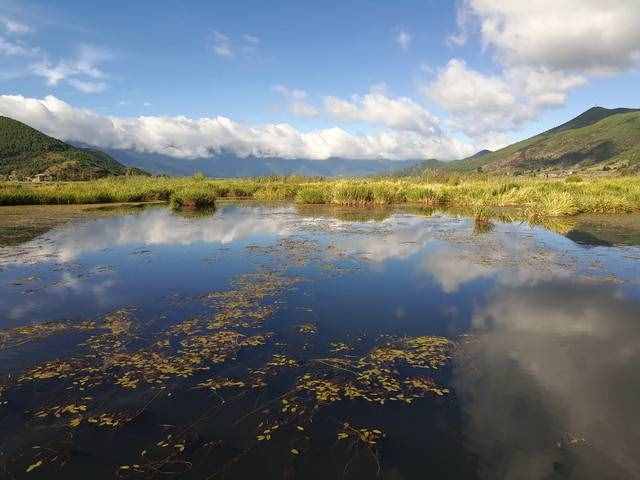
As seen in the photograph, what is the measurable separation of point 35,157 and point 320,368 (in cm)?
13505

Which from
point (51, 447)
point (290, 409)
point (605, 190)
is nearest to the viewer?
point (51, 447)

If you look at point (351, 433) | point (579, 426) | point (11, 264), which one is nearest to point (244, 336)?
point (351, 433)

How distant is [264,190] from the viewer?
4672cm

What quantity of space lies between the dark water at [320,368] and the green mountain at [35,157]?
94.5m

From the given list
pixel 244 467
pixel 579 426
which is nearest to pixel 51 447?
pixel 244 467

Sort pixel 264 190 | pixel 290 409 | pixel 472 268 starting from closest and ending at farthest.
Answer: pixel 290 409 → pixel 472 268 → pixel 264 190

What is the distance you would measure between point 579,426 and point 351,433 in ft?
9.28

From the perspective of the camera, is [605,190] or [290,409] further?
[605,190]

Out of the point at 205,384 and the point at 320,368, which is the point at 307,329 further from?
the point at 205,384

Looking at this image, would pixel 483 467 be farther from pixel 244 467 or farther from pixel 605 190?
pixel 605 190

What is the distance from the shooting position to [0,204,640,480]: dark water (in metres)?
4.85

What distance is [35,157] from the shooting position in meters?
117

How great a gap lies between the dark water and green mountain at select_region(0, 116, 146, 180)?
310ft

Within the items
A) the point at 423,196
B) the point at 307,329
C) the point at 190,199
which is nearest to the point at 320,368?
the point at 307,329
